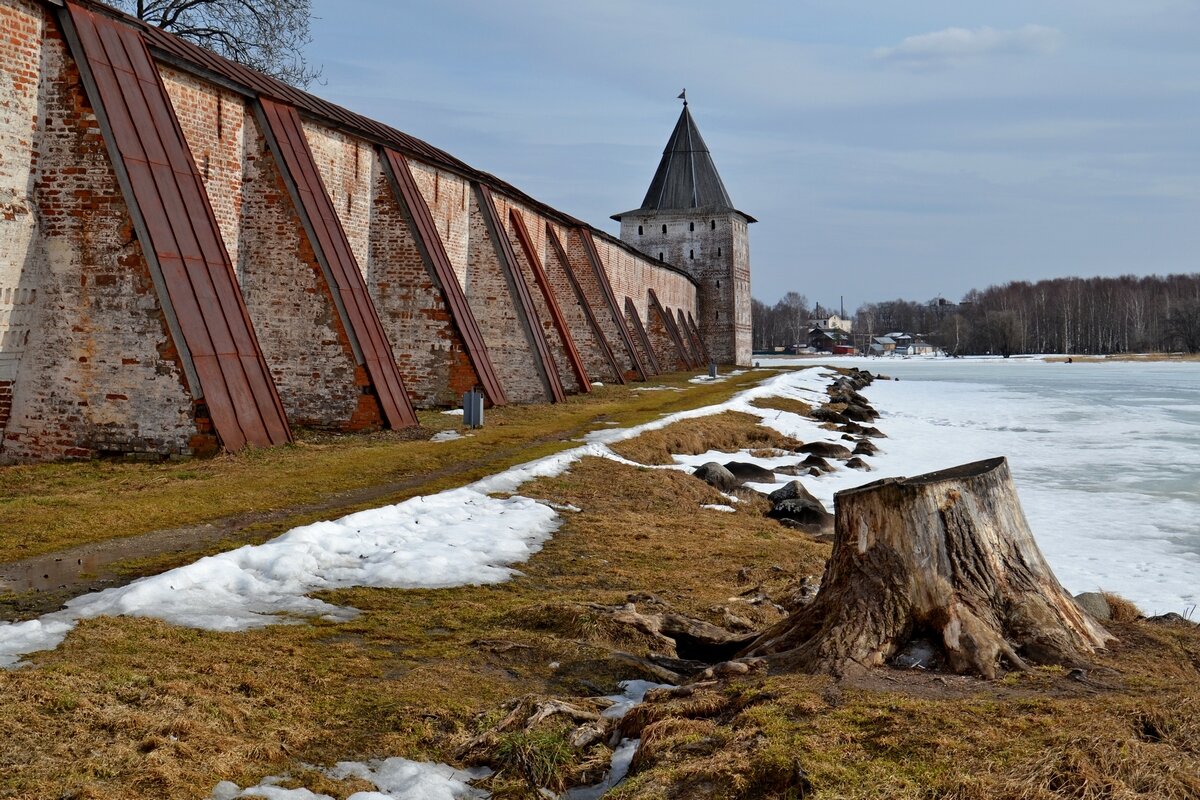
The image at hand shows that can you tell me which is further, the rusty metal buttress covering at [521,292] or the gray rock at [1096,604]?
the rusty metal buttress covering at [521,292]

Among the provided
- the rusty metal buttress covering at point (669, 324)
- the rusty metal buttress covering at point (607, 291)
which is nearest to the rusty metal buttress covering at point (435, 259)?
the rusty metal buttress covering at point (607, 291)

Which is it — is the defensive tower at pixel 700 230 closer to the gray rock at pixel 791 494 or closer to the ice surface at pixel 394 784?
the gray rock at pixel 791 494

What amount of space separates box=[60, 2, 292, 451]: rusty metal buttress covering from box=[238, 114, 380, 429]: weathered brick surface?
2.26m

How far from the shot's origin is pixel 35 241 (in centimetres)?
986

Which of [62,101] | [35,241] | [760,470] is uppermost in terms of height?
[62,101]

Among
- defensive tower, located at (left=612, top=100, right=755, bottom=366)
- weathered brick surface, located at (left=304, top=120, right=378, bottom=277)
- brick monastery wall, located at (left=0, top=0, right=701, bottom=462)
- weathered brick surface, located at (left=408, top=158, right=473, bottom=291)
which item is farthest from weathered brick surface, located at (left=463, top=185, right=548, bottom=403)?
defensive tower, located at (left=612, top=100, right=755, bottom=366)

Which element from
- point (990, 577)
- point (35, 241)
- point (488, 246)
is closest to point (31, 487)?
point (35, 241)

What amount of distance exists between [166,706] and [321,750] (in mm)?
635

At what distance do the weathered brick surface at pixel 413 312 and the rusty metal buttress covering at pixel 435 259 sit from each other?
12cm

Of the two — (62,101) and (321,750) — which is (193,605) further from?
(62,101)

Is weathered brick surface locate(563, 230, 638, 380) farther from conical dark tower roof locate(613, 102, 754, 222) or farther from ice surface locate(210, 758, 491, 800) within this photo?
ice surface locate(210, 758, 491, 800)

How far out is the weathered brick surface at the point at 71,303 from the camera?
9711mm

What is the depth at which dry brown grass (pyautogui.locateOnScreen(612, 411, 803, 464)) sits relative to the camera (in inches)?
496

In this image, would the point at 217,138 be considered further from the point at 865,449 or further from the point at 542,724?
the point at 865,449
